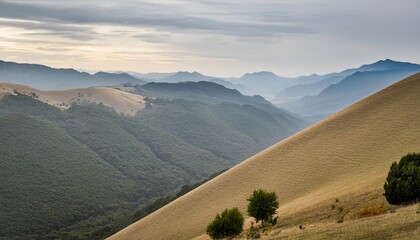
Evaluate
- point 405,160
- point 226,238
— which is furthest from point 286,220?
point 405,160

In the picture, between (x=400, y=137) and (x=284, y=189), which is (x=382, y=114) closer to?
(x=400, y=137)

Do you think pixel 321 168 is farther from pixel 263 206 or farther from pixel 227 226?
pixel 227 226

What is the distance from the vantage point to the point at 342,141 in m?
67.5

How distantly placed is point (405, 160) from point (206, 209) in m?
38.8

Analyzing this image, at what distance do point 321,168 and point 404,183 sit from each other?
99.5 feet

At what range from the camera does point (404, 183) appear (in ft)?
102

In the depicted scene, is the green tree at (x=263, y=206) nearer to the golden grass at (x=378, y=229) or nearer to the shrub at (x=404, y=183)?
the golden grass at (x=378, y=229)

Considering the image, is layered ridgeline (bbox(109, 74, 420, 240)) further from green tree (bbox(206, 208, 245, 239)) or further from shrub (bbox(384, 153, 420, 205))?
shrub (bbox(384, 153, 420, 205))

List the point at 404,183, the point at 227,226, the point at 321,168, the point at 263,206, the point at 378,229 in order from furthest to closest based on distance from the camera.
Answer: the point at 321,168 → the point at 263,206 → the point at 227,226 → the point at 404,183 → the point at 378,229

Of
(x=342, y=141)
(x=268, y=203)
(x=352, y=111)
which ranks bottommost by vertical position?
(x=268, y=203)

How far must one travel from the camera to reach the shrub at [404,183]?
31.1 metres

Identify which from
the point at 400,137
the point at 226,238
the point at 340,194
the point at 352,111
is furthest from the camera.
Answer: the point at 352,111

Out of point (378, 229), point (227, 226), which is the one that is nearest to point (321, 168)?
point (227, 226)

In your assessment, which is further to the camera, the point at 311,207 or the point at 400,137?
the point at 400,137
